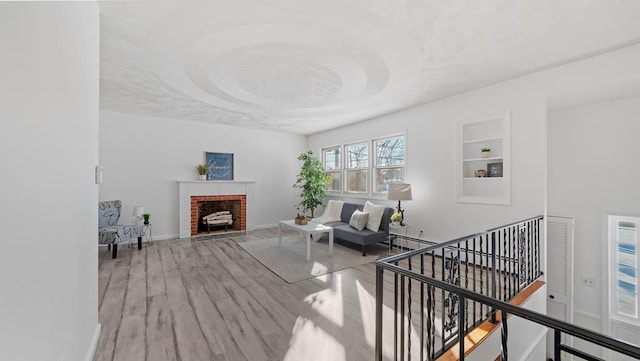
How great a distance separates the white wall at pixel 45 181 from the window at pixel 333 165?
17.8 ft

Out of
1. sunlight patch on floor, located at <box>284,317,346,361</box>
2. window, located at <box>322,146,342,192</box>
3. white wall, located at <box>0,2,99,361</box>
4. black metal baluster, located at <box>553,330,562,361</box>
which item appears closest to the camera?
white wall, located at <box>0,2,99,361</box>

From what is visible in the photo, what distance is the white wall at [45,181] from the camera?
829 millimetres

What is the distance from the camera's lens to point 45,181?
3.61ft

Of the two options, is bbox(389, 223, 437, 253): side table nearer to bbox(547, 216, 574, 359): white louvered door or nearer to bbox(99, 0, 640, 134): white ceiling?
bbox(547, 216, 574, 359): white louvered door

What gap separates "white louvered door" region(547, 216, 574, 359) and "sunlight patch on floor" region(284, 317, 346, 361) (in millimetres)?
3321

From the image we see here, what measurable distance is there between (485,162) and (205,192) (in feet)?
18.7

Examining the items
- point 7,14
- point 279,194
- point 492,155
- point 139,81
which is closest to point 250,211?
point 279,194

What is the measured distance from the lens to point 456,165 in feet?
13.6

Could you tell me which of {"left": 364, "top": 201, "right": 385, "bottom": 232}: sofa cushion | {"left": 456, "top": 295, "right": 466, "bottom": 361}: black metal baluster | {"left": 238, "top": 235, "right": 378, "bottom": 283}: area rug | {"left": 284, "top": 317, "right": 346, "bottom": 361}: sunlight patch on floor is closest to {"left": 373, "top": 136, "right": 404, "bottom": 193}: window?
{"left": 364, "top": 201, "right": 385, "bottom": 232}: sofa cushion

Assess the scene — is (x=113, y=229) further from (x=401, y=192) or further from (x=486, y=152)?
(x=486, y=152)

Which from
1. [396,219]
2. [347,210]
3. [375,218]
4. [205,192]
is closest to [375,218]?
[375,218]

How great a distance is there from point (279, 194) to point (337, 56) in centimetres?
496

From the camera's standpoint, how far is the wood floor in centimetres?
200

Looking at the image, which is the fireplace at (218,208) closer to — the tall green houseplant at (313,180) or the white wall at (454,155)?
the tall green houseplant at (313,180)
